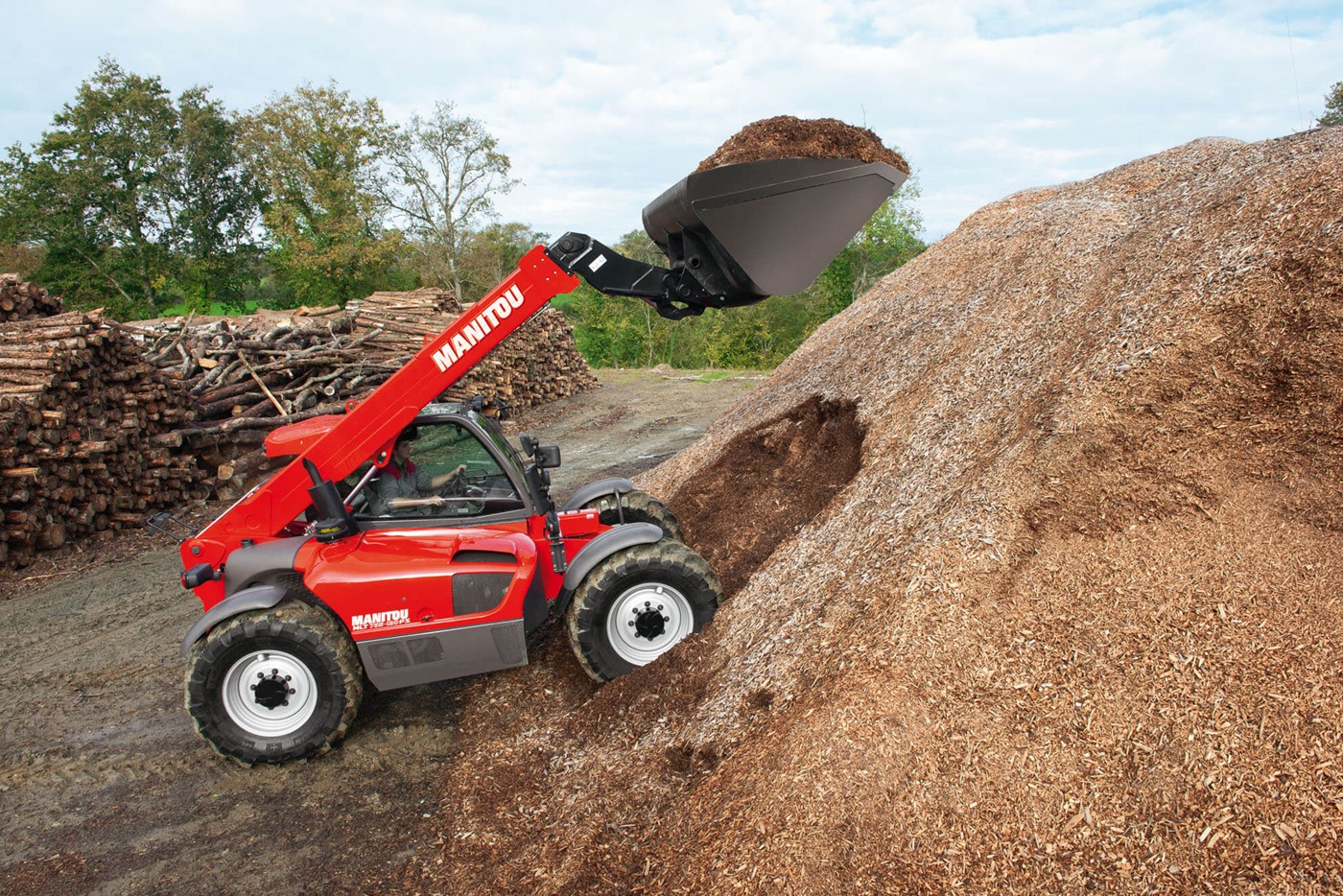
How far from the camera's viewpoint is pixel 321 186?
106 feet

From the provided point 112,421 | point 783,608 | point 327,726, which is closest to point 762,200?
point 783,608

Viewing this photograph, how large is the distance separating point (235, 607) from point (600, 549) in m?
2.13

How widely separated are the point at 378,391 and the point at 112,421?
8054 mm

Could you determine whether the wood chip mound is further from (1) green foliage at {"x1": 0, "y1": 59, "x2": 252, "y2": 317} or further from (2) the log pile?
(1) green foliage at {"x1": 0, "y1": 59, "x2": 252, "y2": 317}

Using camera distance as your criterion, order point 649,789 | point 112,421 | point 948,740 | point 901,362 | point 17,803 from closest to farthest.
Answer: point 948,740 < point 649,789 < point 17,803 < point 901,362 < point 112,421

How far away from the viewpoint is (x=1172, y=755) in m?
3.21

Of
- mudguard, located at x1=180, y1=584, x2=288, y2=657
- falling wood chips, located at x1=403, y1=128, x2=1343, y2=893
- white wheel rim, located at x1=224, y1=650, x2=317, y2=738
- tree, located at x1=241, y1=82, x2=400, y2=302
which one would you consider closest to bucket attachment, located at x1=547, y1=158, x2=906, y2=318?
falling wood chips, located at x1=403, y1=128, x2=1343, y2=893

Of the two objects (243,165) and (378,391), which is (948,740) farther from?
(243,165)

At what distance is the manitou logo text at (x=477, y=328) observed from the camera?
498 centimetres

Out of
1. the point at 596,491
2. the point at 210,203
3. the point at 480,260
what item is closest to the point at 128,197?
the point at 210,203

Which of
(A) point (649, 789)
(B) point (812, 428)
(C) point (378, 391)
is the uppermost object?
(C) point (378, 391)

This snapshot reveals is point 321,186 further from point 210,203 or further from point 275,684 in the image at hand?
point 275,684

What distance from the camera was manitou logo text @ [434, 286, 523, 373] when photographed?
4977 millimetres

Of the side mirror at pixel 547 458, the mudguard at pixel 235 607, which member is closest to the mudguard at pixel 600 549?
the side mirror at pixel 547 458
